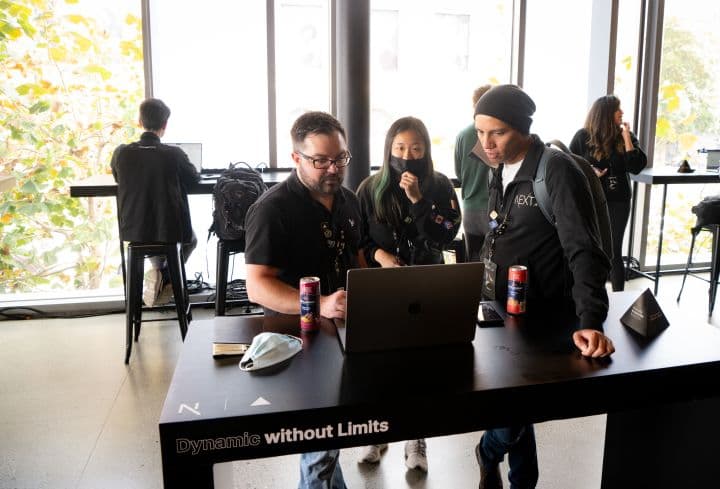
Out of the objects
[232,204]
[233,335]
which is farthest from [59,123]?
[233,335]

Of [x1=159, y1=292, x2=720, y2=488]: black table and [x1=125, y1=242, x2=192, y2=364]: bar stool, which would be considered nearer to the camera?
[x1=159, y1=292, x2=720, y2=488]: black table

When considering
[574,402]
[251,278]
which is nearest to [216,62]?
[251,278]

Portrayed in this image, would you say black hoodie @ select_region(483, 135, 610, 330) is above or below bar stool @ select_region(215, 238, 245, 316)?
above

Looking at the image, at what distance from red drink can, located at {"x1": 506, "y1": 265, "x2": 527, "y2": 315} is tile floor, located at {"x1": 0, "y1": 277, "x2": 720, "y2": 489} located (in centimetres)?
64

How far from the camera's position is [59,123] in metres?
4.42

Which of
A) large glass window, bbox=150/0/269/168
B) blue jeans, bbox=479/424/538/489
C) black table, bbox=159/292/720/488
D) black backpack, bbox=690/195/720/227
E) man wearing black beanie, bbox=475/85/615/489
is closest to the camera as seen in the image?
black table, bbox=159/292/720/488

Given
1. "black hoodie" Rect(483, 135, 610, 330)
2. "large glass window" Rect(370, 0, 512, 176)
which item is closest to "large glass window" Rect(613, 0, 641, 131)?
"large glass window" Rect(370, 0, 512, 176)

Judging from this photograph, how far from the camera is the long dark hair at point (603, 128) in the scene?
4176mm

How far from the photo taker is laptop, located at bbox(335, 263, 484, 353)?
4.81 ft

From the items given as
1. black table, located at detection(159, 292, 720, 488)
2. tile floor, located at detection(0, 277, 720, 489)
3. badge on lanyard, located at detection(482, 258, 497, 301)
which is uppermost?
badge on lanyard, located at detection(482, 258, 497, 301)

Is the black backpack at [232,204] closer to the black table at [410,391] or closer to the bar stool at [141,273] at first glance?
the bar stool at [141,273]

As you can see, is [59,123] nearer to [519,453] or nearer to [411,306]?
[411,306]

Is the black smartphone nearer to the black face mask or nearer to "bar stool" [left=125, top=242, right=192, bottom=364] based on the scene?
the black face mask

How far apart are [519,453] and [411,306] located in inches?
33.6
